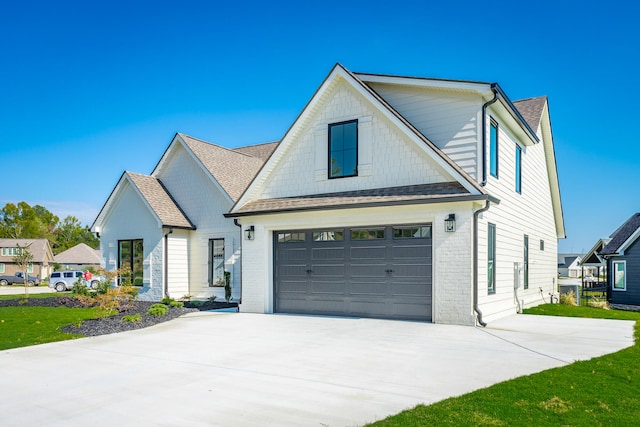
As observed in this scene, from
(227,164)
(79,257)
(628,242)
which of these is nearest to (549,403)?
(227,164)

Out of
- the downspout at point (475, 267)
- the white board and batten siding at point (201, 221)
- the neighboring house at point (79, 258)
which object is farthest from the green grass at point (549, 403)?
the neighboring house at point (79, 258)

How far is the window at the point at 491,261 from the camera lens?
12.7 metres

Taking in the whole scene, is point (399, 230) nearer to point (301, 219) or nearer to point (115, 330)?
point (301, 219)

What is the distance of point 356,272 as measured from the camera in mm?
12914

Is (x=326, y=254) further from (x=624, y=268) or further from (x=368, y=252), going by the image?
(x=624, y=268)

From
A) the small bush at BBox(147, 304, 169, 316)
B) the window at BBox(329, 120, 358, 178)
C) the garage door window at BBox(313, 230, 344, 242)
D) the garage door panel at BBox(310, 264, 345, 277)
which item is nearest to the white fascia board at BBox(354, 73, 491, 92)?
the window at BBox(329, 120, 358, 178)

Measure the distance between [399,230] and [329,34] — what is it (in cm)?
691

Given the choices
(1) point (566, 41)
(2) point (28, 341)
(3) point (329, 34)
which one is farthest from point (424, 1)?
(2) point (28, 341)

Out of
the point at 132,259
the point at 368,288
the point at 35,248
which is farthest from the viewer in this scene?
the point at 35,248

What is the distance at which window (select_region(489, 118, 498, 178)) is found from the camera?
1299cm

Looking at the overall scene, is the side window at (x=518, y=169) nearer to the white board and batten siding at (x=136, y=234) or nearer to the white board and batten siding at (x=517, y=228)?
the white board and batten siding at (x=517, y=228)

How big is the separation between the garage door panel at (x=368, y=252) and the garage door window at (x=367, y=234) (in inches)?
10.5

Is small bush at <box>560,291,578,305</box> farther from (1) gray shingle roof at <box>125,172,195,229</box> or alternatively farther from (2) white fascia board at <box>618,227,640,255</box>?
(1) gray shingle roof at <box>125,172,195,229</box>

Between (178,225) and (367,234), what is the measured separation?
915 cm
